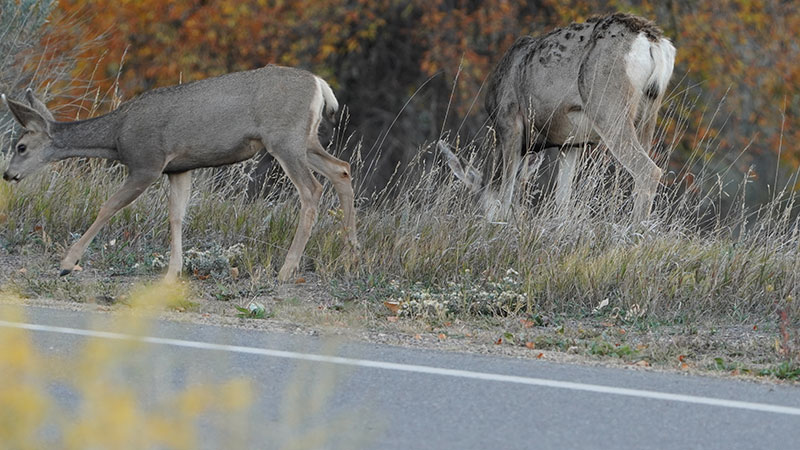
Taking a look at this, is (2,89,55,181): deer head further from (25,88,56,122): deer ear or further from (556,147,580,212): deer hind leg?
(556,147,580,212): deer hind leg

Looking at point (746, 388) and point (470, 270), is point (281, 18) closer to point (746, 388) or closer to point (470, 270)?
point (470, 270)

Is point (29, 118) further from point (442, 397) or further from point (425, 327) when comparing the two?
point (442, 397)

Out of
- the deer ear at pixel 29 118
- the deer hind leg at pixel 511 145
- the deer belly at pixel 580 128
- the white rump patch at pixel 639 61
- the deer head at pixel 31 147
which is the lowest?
the deer hind leg at pixel 511 145

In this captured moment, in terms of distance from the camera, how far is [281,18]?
20.6 meters

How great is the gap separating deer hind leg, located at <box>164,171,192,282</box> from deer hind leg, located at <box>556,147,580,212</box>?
2.86 meters

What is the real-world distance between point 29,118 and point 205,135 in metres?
1.46

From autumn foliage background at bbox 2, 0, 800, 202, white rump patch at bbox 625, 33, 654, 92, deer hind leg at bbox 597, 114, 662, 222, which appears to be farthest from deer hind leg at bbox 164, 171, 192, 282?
autumn foliage background at bbox 2, 0, 800, 202

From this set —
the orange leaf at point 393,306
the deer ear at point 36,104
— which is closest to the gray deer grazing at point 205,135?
the deer ear at point 36,104

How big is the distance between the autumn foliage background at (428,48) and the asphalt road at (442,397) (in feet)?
41.1

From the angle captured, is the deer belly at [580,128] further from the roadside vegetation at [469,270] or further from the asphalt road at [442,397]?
the asphalt road at [442,397]

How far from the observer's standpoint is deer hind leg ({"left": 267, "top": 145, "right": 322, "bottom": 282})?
9.71 meters

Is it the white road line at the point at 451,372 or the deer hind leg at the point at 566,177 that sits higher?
the white road line at the point at 451,372

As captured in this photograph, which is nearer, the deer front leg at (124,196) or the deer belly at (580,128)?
the deer front leg at (124,196)

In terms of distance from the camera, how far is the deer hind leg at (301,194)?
9711 millimetres
